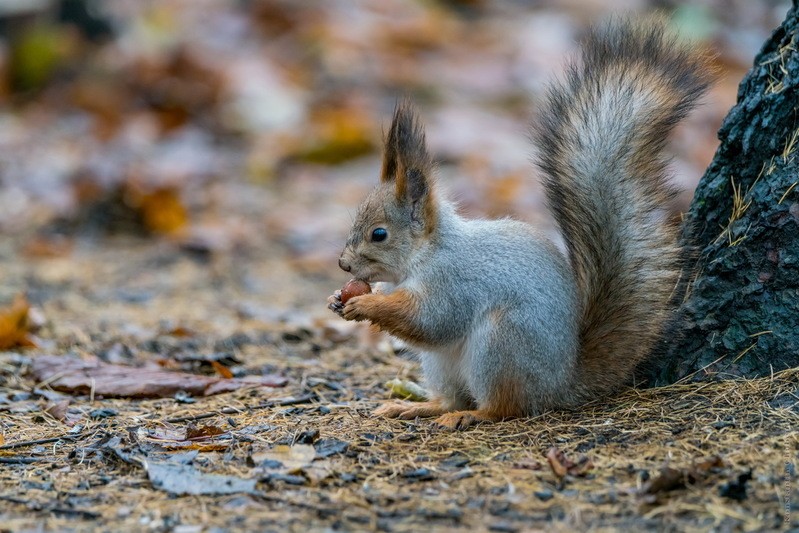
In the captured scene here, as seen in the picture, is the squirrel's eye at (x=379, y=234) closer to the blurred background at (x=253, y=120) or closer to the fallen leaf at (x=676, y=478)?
the fallen leaf at (x=676, y=478)

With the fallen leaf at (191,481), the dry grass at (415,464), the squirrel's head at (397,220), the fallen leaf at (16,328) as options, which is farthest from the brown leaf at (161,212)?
the fallen leaf at (191,481)

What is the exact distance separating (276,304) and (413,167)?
162cm

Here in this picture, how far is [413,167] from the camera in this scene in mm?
2449

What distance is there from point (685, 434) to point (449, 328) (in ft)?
1.98

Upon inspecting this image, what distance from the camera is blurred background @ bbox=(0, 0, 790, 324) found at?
465 cm

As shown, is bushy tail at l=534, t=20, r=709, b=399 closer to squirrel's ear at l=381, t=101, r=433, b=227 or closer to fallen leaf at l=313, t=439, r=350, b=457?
squirrel's ear at l=381, t=101, r=433, b=227

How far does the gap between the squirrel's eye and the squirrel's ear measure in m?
0.09

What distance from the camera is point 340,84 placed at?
266 inches

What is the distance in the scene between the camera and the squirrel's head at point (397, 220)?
8.01 ft

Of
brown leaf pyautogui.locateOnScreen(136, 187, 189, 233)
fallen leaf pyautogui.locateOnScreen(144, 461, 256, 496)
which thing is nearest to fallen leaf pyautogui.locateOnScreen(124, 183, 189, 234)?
brown leaf pyautogui.locateOnScreen(136, 187, 189, 233)

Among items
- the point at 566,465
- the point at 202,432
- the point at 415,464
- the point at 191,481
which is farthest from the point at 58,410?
the point at 566,465

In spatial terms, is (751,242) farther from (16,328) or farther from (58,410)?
(16,328)

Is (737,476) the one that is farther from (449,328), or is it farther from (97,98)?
(97,98)

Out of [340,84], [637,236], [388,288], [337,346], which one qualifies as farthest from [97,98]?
[637,236]
